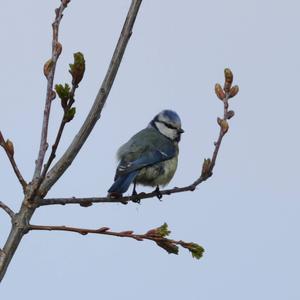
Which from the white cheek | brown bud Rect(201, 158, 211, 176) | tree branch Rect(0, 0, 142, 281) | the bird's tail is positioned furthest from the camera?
the white cheek

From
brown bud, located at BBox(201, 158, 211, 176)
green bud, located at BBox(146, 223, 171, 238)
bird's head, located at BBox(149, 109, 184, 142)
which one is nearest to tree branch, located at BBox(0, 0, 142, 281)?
green bud, located at BBox(146, 223, 171, 238)

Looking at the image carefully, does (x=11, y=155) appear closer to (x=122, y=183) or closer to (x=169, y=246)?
(x=169, y=246)

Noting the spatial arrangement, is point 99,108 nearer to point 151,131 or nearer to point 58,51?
point 58,51

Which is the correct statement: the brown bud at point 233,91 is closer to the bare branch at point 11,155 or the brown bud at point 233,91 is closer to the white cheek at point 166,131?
the bare branch at point 11,155

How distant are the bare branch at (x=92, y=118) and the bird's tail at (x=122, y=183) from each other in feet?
8.64

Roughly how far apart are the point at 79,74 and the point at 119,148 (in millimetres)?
4411

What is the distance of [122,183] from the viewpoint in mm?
5594

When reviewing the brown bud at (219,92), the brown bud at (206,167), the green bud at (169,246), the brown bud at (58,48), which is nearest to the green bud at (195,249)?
the green bud at (169,246)

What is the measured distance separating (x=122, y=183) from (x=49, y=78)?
3.06m

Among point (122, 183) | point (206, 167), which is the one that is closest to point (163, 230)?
point (206, 167)

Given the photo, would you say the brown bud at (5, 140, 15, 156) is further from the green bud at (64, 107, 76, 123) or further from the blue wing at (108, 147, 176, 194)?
the blue wing at (108, 147, 176, 194)

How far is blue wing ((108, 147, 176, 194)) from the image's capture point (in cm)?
549

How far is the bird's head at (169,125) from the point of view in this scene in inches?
320

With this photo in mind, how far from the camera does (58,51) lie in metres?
2.71
